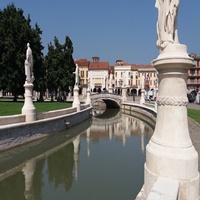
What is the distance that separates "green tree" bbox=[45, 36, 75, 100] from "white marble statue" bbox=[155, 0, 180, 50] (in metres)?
32.9

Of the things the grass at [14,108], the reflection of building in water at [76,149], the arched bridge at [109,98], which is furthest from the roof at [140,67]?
the reflection of building in water at [76,149]

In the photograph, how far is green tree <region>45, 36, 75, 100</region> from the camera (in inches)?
1437

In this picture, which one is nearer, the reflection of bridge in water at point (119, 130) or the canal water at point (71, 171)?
the canal water at point (71, 171)

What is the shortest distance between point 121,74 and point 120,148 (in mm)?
62962

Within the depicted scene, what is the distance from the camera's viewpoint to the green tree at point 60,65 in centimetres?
3650

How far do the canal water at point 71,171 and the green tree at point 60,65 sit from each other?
2375 centimetres

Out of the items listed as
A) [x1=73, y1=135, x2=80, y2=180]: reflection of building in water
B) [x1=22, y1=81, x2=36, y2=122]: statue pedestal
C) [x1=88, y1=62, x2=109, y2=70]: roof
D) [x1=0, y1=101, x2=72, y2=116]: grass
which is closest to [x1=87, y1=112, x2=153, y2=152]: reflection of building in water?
[x1=73, y1=135, x2=80, y2=180]: reflection of building in water

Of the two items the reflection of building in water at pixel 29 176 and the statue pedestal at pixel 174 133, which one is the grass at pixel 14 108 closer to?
the reflection of building in water at pixel 29 176

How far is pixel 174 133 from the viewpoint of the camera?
3.36 m

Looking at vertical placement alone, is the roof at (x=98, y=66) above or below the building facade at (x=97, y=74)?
above

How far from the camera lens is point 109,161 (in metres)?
10.2

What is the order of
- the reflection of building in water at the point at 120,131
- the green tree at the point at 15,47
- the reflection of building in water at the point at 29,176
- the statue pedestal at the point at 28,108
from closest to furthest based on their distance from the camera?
the reflection of building in water at the point at 29,176 → the statue pedestal at the point at 28,108 → the reflection of building in water at the point at 120,131 → the green tree at the point at 15,47

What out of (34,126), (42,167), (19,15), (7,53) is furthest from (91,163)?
(19,15)

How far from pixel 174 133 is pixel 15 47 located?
93.5 feet
